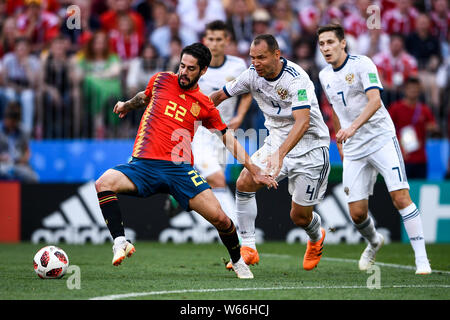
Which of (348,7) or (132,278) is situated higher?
(348,7)

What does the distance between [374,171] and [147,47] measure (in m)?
7.11

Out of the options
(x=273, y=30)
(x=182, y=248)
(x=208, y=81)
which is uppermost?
(x=273, y=30)

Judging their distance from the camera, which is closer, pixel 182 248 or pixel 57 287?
pixel 57 287

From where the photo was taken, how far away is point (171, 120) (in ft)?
26.4

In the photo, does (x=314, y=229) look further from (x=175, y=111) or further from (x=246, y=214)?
(x=175, y=111)

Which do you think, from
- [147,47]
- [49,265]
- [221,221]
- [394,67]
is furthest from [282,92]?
[394,67]

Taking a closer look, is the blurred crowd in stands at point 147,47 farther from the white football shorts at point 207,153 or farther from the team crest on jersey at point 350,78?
the team crest on jersey at point 350,78

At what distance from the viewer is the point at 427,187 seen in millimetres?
13844

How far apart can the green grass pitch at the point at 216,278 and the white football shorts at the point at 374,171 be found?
3.13 feet

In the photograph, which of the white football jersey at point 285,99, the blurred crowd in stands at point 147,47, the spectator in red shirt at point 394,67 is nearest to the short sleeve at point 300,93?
the white football jersey at point 285,99
